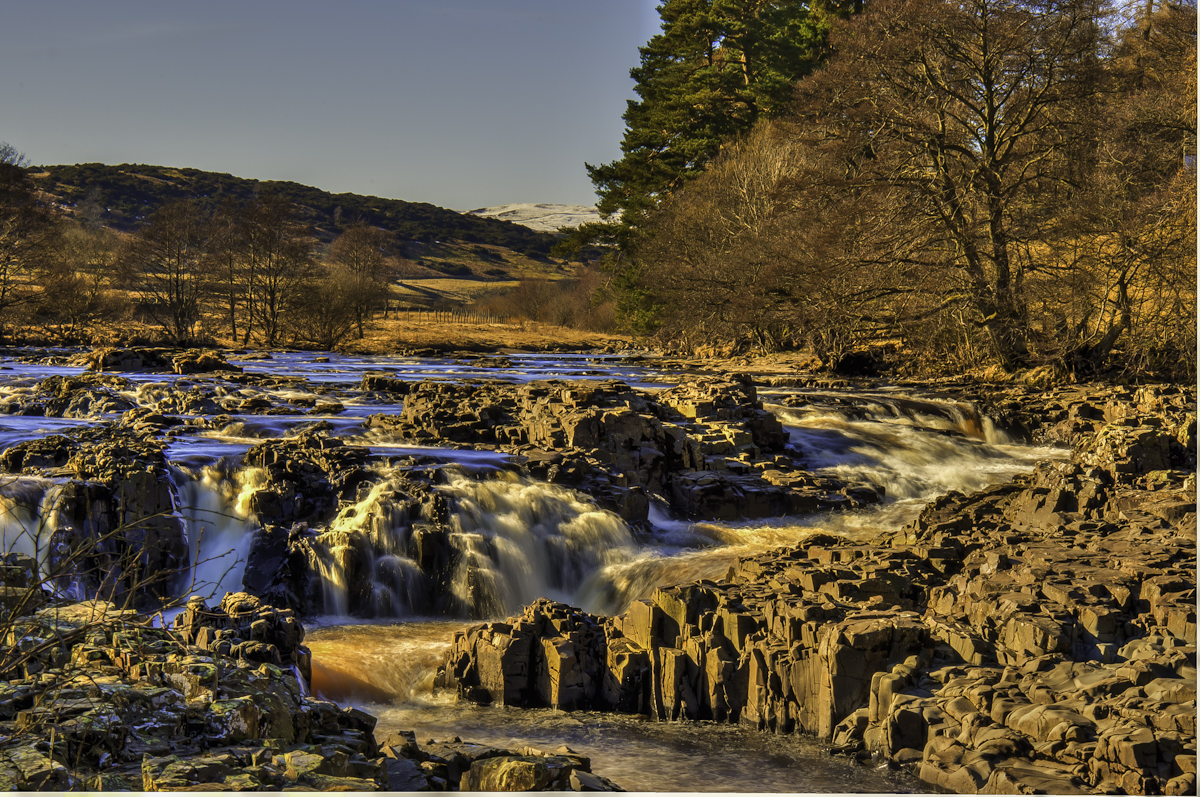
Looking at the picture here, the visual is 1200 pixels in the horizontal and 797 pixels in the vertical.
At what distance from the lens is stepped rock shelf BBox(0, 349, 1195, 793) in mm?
3648

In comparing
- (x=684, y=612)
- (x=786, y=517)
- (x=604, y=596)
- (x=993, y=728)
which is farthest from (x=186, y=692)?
(x=786, y=517)

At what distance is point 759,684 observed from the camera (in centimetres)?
557

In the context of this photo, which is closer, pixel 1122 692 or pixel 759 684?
pixel 1122 692

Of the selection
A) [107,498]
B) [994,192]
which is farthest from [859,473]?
[994,192]

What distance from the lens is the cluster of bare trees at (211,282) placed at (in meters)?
34.6

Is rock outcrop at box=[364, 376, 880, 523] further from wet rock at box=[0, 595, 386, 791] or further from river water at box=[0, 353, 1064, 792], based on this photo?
wet rock at box=[0, 595, 386, 791]

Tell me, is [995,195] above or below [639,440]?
above

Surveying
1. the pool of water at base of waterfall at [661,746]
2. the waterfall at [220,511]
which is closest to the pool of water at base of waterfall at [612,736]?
the pool of water at base of waterfall at [661,746]

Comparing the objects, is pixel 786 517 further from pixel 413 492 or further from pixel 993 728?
pixel 993 728

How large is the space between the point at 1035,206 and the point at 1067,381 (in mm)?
4153

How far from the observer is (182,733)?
349 cm

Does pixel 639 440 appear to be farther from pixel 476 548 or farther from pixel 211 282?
pixel 211 282

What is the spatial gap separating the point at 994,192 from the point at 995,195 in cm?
19

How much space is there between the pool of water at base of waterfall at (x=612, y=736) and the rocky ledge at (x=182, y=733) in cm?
80
